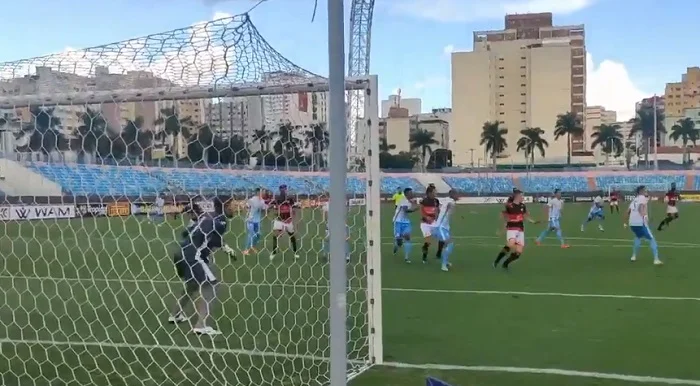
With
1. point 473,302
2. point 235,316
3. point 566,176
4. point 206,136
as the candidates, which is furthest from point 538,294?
point 566,176

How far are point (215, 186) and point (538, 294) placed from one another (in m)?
6.11

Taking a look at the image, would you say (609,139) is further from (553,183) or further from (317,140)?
(317,140)

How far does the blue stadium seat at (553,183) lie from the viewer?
69.4 metres

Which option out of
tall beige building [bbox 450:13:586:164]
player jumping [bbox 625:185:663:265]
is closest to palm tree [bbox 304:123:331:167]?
player jumping [bbox 625:185:663:265]

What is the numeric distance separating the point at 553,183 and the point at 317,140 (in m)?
65.8

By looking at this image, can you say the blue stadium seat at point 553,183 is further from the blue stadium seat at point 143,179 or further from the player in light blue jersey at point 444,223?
the blue stadium seat at point 143,179

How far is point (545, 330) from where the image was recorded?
9.02m

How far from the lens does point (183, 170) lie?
677cm

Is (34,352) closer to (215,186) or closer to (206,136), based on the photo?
(215,186)

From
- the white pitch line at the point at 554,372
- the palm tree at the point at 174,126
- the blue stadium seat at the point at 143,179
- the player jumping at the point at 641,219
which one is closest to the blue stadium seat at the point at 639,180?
the player jumping at the point at 641,219

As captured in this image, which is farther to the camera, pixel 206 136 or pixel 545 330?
pixel 545 330

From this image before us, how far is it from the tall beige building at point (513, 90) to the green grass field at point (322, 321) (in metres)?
107

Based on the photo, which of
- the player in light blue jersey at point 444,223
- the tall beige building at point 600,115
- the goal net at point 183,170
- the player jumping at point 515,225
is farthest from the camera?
the tall beige building at point 600,115

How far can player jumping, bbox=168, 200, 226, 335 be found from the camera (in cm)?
839
